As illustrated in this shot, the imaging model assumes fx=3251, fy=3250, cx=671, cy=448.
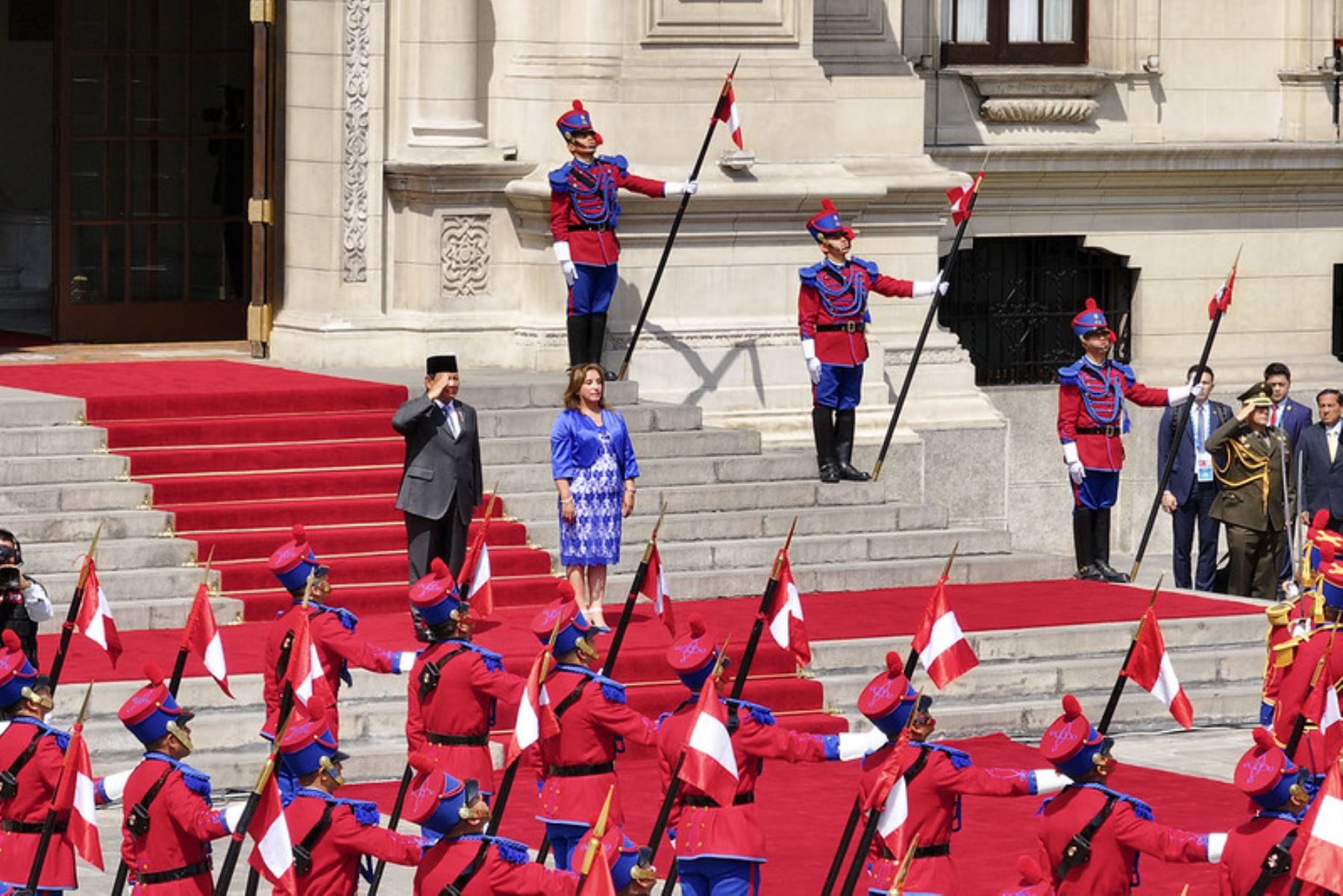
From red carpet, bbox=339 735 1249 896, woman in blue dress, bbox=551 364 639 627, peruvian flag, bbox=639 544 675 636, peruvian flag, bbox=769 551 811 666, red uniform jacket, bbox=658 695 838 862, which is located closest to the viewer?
red uniform jacket, bbox=658 695 838 862

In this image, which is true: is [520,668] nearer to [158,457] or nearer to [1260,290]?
[158,457]

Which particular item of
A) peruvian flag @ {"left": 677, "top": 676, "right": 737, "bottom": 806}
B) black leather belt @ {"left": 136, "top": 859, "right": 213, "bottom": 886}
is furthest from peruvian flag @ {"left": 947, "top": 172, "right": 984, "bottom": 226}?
black leather belt @ {"left": 136, "top": 859, "right": 213, "bottom": 886}

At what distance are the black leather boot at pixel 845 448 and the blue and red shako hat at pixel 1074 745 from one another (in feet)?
31.1

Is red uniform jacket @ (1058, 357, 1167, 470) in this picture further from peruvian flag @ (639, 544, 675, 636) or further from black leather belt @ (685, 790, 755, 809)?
black leather belt @ (685, 790, 755, 809)

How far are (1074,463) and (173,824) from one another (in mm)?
10069

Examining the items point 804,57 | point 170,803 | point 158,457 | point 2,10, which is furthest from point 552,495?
point 2,10

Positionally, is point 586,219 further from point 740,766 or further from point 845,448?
point 740,766

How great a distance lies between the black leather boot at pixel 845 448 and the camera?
22.7 meters

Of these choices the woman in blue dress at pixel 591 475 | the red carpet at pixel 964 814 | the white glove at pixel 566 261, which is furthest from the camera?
the white glove at pixel 566 261

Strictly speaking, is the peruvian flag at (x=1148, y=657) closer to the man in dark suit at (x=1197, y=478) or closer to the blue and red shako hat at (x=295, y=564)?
the blue and red shako hat at (x=295, y=564)

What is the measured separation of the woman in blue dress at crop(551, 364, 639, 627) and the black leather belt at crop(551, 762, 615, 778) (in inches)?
167

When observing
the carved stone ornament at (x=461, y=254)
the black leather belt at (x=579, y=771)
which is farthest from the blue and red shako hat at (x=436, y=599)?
the carved stone ornament at (x=461, y=254)

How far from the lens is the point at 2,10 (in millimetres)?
29531

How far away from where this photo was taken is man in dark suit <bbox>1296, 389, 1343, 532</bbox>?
904 inches
